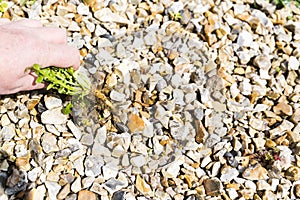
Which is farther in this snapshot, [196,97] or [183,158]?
[196,97]

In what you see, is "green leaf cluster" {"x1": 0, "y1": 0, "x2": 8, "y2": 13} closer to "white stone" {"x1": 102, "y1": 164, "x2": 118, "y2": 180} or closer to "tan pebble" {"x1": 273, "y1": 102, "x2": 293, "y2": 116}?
"white stone" {"x1": 102, "y1": 164, "x2": 118, "y2": 180}

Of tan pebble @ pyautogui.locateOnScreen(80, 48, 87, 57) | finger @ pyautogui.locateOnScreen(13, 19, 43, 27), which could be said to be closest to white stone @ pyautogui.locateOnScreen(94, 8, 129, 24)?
tan pebble @ pyautogui.locateOnScreen(80, 48, 87, 57)

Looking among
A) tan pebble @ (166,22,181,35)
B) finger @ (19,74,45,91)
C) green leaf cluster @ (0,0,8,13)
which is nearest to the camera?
finger @ (19,74,45,91)

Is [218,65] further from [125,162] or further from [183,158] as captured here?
[125,162]

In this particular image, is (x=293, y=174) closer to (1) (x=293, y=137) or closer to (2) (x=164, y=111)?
(1) (x=293, y=137)

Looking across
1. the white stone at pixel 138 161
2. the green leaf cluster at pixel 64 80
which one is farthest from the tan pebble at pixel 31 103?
the white stone at pixel 138 161

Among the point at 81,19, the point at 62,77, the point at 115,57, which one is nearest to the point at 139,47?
the point at 115,57

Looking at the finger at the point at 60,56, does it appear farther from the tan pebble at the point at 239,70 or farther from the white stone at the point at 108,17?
the tan pebble at the point at 239,70

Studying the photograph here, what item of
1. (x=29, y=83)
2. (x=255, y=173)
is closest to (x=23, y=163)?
(x=29, y=83)

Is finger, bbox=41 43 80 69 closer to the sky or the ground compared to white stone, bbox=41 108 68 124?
closer to the sky
